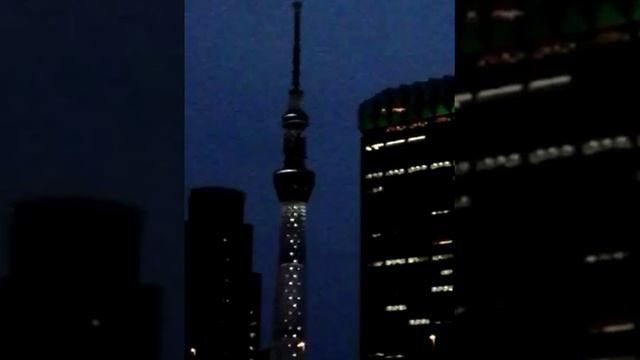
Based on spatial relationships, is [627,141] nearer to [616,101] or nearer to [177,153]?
[616,101]

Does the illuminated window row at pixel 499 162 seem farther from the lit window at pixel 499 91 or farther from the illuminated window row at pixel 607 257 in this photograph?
the illuminated window row at pixel 607 257

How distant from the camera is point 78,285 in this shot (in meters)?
39.9

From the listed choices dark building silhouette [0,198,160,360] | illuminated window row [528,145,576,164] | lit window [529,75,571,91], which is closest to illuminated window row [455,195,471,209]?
illuminated window row [528,145,576,164]

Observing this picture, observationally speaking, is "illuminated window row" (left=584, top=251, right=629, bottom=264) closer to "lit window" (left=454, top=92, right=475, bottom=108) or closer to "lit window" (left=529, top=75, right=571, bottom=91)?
"lit window" (left=529, top=75, right=571, bottom=91)

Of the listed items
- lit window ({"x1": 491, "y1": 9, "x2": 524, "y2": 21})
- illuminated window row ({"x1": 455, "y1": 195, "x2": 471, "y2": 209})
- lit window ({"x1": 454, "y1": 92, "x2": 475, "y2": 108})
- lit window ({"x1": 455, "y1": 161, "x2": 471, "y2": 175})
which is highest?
lit window ({"x1": 491, "y1": 9, "x2": 524, "y2": 21})

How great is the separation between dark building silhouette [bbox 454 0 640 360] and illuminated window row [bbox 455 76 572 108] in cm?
12

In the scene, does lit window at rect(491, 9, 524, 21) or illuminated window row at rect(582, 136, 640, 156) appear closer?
illuminated window row at rect(582, 136, 640, 156)

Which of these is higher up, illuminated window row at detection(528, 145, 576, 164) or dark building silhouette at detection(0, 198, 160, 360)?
illuminated window row at detection(528, 145, 576, 164)

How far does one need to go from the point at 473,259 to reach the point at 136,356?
261 feet

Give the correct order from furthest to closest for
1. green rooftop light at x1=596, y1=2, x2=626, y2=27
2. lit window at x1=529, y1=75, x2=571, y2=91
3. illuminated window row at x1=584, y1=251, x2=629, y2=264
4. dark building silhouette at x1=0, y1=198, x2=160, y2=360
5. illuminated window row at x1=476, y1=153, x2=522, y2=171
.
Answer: lit window at x1=529, y1=75, x2=571, y2=91
illuminated window row at x1=476, y1=153, x2=522, y2=171
green rooftop light at x1=596, y1=2, x2=626, y2=27
illuminated window row at x1=584, y1=251, x2=629, y2=264
dark building silhouette at x1=0, y1=198, x2=160, y2=360

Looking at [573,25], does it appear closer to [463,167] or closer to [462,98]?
[462,98]

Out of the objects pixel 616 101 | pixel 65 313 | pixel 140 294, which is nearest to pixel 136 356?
pixel 140 294

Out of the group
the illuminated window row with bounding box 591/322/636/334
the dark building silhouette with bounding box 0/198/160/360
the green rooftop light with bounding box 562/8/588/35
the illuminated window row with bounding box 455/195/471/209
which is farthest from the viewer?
the green rooftop light with bounding box 562/8/588/35

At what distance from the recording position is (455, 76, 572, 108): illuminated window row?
112m
